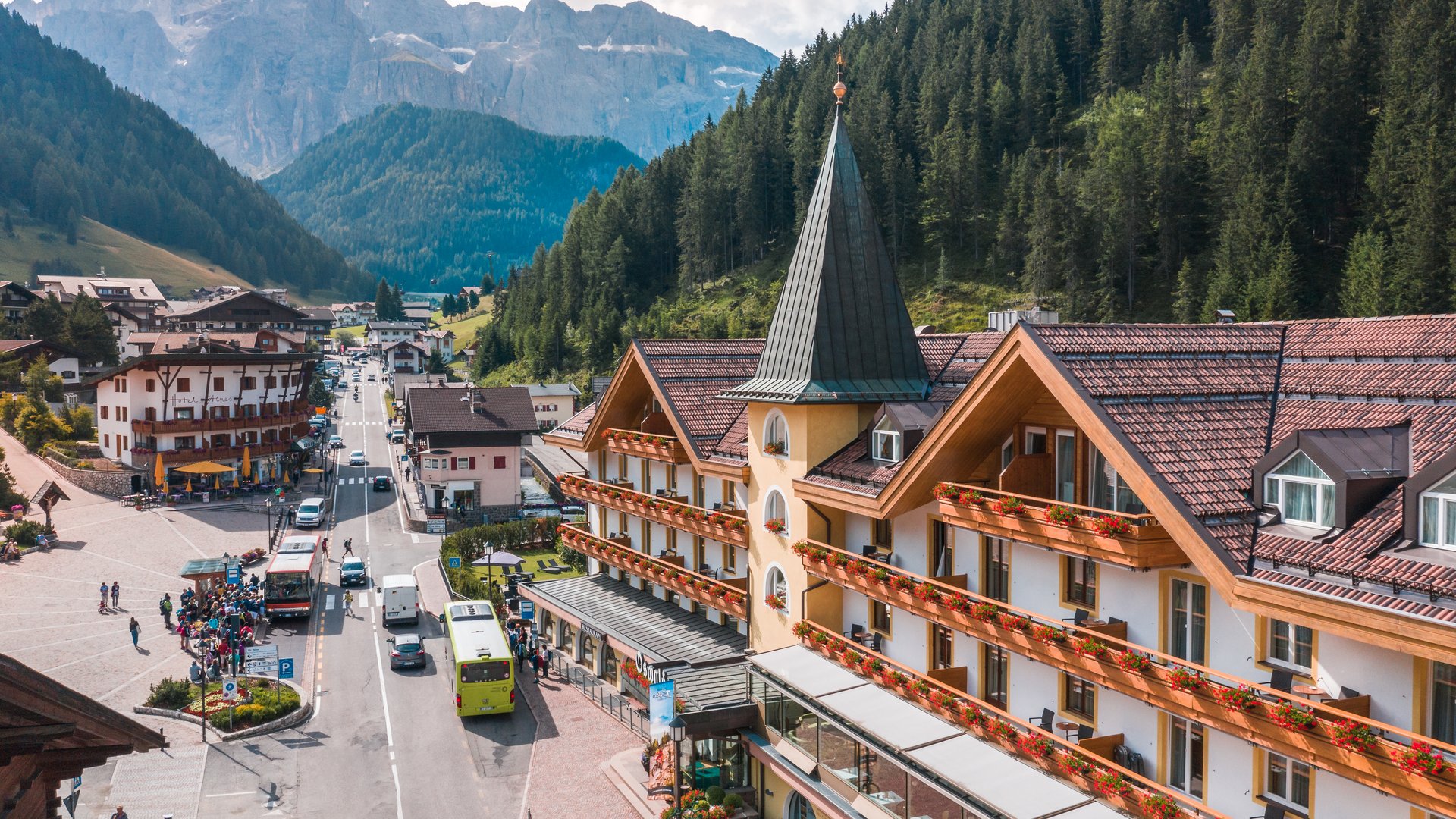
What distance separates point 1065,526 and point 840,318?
11623mm

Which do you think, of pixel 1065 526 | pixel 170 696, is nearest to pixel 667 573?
pixel 170 696

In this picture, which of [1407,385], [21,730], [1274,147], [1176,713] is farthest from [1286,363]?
[1274,147]

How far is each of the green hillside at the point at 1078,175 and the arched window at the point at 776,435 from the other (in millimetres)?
54719

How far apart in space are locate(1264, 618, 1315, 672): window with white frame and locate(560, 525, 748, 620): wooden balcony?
1770 centimetres

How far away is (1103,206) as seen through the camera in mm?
95062

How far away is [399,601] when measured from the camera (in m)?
48.8

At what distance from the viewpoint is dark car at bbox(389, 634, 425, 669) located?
140 feet

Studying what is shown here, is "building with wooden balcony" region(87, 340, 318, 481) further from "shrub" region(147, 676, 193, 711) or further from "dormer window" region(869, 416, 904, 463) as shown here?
"dormer window" region(869, 416, 904, 463)

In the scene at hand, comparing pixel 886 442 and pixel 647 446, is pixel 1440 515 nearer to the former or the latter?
pixel 886 442

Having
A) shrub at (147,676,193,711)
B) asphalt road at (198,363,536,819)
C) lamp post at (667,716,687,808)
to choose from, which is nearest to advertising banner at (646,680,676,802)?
lamp post at (667,716,687,808)

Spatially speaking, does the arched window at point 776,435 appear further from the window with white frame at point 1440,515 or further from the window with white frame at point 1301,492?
the window with white frame at point 1440,515

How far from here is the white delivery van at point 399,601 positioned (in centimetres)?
4853

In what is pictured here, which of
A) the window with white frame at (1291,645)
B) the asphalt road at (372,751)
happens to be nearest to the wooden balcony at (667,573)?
the asphalt road at (372,751)

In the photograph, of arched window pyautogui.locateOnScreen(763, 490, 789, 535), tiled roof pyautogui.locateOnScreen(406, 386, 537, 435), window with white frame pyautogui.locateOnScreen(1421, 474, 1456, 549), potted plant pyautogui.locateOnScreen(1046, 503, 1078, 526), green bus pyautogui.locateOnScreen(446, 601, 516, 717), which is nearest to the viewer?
window with white frame pyautogui.locateOnScreen(1421, 474, 1456, 549)
